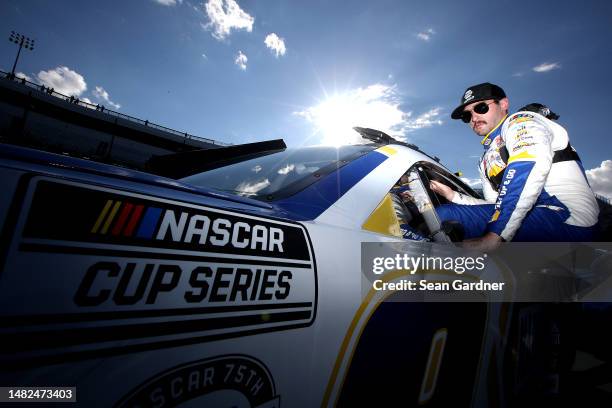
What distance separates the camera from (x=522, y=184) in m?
1.69

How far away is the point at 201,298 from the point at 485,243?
4.73 ft

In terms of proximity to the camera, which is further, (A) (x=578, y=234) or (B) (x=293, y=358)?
(A) (x=578, y=234)

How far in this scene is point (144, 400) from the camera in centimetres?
48

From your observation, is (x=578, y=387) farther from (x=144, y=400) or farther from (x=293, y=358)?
(x=144, y=400)

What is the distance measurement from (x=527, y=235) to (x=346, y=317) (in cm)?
171

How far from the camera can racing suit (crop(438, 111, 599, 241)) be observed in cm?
168

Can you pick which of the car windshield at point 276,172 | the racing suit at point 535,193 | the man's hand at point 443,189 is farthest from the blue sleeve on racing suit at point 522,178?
the car windshield at point 276,172

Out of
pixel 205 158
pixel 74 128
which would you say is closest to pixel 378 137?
pixel 205 158

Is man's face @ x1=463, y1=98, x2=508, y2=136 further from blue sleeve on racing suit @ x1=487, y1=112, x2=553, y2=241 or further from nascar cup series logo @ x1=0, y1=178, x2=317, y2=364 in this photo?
nascar cup series logo @ x1=0, y1=178, x2=317, y2=364

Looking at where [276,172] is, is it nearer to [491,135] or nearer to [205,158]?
[205,158]

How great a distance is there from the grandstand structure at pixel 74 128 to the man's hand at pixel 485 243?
35.3 meters

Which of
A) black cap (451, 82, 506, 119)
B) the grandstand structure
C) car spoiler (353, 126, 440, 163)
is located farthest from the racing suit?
the grandstand structure

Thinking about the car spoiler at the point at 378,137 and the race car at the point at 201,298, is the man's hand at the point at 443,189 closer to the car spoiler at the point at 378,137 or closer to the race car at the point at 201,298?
the car spoiler at the point at 378,137

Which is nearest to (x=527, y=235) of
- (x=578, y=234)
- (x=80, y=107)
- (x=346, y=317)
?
(x=578, y=234)
